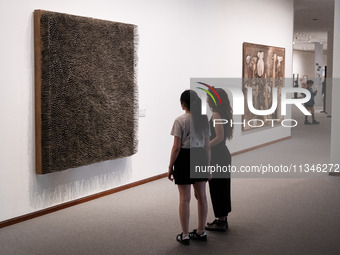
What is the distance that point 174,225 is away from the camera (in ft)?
16.5

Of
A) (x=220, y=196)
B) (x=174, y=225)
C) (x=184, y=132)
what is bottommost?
(x=174, y=225)

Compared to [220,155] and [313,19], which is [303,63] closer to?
[313,19]

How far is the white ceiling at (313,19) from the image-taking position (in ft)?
46.2

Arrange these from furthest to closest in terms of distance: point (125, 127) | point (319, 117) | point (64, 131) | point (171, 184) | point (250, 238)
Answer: point (319, 117) < point (171, 184) < point (125, 127) < point (64, 131) < point (250, 238)

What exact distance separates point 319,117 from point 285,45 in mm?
7786

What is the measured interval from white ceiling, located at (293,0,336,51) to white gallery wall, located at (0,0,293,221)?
10.2 ft

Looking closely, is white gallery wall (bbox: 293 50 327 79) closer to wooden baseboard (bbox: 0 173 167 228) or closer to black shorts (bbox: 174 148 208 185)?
wooden baseboard (bbox: 0 173 167 228)

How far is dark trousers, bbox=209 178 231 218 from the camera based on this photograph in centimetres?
485

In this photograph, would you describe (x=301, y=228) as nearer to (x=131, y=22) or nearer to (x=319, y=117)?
(x=131, y=22)

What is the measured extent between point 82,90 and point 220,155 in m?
1.99

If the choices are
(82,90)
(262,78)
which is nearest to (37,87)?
(82,90)

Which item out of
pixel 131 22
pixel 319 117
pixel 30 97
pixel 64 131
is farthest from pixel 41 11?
pixel 319 117

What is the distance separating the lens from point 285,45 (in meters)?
12.3

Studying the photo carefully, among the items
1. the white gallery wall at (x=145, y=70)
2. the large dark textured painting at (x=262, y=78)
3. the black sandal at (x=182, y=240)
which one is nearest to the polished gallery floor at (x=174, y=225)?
the black sandal at (x=182, y=240)
